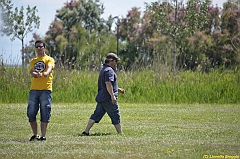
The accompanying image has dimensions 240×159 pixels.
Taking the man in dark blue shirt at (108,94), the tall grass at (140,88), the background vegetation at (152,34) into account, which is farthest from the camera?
the background vegetation at (152,34)

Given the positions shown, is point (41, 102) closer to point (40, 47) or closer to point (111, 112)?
point (40, 47)

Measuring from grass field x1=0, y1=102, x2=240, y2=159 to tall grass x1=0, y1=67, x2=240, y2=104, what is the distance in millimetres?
2466

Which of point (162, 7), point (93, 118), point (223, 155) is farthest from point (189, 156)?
point (162, 7)

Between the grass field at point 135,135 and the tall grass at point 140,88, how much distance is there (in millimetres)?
2466

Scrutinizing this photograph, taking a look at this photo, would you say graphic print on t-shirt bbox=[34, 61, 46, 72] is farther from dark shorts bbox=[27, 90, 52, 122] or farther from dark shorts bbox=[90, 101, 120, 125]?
dark shorts bbox=[90, 101, 120, 125]

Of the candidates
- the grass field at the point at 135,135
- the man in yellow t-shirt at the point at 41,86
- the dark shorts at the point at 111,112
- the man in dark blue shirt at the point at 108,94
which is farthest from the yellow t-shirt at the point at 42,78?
the dark shorts at the point at 111,112

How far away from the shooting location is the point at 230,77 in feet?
73.4

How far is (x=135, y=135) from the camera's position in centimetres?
1106

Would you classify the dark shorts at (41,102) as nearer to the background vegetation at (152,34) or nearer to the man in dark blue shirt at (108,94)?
the man in dark blue shirt at (108,94)

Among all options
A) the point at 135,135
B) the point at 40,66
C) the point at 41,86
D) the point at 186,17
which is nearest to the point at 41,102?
the point at 41,86

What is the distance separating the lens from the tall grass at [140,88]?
20.5 m

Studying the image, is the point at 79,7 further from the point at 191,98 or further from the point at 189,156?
the point at 189,156

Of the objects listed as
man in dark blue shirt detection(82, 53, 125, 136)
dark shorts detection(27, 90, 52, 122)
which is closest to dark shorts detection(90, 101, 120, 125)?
man in dark blue shirt detection(82, 53, 125, 136)

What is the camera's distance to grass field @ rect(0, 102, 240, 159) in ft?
28.8
